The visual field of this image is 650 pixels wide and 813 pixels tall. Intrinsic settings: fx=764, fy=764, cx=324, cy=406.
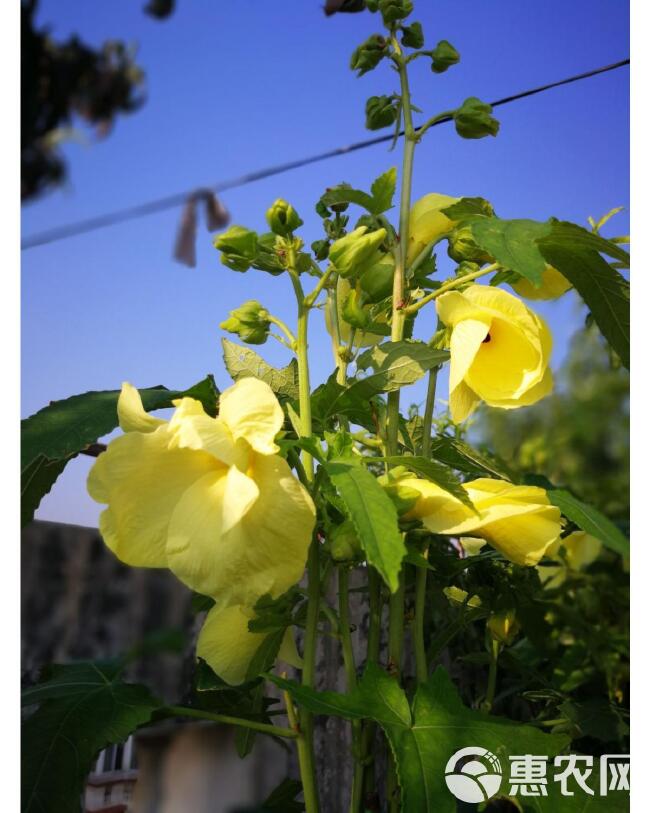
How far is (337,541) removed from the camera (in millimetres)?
418

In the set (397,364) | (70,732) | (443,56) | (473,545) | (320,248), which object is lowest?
(70,732)

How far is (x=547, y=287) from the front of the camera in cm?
56

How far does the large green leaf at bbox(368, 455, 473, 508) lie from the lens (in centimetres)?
43

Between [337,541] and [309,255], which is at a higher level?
[309,255]

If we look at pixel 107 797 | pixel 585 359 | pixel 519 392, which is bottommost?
pixel 107 797

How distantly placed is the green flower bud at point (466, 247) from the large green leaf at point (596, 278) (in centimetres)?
5

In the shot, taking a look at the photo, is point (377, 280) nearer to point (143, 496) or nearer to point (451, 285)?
point (451, 285)

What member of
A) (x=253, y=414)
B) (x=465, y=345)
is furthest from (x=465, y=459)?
(x=253, y=414)

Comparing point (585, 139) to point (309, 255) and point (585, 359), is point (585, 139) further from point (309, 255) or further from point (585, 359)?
point (585, 359)

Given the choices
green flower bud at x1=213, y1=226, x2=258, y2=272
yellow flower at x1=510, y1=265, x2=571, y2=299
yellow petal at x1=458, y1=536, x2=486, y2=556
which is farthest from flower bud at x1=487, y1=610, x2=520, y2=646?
green flower bud at x1=213, y1=226, x2=258, y2=272

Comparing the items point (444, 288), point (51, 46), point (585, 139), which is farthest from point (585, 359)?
point (51, 46)

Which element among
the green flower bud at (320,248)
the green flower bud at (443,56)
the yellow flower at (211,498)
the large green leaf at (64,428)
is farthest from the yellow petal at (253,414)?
the green flower bud at (443,56)

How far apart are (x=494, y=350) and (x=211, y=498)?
205 millimetres

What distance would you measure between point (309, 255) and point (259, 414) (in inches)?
6.2
